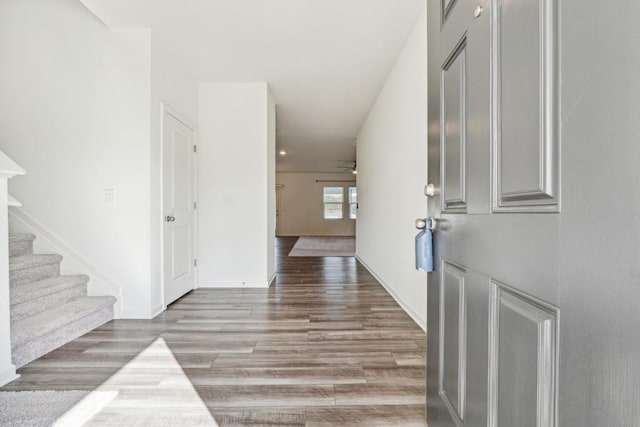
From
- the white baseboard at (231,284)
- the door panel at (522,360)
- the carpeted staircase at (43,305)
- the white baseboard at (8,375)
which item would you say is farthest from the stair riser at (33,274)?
the door panel at (522,360)

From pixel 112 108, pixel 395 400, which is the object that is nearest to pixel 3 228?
pixel 112 108

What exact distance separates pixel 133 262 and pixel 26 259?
2.60ft

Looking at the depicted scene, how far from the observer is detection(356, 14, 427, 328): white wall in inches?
105

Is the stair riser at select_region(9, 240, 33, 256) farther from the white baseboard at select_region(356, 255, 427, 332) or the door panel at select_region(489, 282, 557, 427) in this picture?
the door panel at select_region(489, 282, 557, 427)

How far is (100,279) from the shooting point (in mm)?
2953

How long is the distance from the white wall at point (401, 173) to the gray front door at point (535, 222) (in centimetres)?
155

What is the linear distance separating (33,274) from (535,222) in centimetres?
355

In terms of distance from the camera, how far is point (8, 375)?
185 centimetres

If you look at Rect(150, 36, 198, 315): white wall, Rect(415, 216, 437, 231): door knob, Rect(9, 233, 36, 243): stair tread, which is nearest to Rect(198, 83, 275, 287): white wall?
Rect(150, 36, 198, 315): white wall

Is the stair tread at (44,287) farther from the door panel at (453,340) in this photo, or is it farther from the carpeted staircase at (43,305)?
the door panel at (453,340)

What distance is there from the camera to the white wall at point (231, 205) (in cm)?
406

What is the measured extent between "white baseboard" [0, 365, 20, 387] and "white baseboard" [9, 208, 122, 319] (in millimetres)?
1058

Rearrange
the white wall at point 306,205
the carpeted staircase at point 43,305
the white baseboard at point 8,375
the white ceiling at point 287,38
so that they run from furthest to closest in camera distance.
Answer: the white wall at point 306,205
the white ceiling at point 287,38
the carpeted staircase at point 43,305
the white baseboard at point 8,375

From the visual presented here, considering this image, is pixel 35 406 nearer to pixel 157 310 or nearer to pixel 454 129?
pixel 157 310
